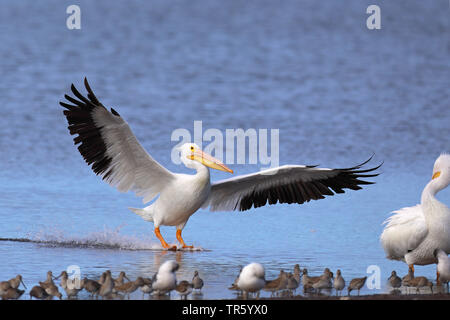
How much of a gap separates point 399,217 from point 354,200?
338cm

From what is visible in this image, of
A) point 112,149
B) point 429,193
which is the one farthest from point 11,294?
point 429,193

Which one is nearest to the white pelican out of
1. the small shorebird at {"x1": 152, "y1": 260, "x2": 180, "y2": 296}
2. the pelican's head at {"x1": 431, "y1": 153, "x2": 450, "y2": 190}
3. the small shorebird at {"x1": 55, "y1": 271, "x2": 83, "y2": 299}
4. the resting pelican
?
the pelican's head at {"x1": 431, "y1": 153, "x2": 450, "y2": 190}

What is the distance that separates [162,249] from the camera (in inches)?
380

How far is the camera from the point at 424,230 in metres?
8.11

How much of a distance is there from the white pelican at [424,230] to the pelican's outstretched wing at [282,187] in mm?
1588

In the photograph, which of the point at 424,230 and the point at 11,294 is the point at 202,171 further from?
the point at 11,294

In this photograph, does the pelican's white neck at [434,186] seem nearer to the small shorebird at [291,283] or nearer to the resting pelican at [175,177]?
the resting pelican at [175,177]

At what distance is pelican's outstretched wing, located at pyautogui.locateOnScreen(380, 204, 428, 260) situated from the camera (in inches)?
321

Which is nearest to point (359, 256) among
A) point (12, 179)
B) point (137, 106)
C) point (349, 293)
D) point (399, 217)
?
point (399, 217)

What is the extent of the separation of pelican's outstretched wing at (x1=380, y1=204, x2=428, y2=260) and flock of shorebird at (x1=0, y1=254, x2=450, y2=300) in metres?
0.70

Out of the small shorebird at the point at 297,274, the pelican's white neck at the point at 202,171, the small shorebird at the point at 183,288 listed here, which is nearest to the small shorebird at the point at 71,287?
the small shorebird at the point at 183,288

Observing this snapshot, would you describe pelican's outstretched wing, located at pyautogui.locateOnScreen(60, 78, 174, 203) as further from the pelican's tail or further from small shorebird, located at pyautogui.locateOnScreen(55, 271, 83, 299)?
small shorebird, located at pyautogui.locateOnScreen(55, 271, 83, 299)
